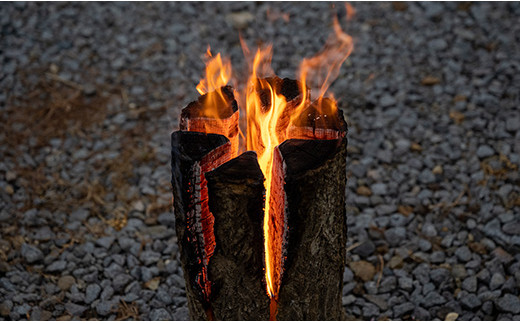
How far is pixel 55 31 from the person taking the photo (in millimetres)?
5023

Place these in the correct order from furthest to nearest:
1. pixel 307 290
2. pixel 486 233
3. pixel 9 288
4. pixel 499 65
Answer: pixel 499 65
pixel 486 233
pixel 9 288
pixel 307 290

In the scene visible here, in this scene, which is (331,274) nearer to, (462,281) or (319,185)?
(319,185)

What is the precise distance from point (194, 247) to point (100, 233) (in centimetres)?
146

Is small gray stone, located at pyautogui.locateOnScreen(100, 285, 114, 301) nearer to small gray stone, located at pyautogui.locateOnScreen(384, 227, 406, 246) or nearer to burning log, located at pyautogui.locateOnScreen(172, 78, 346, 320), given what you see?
burning log, located at pyautogui.locateOnScreen(172, 78, 346, 320)

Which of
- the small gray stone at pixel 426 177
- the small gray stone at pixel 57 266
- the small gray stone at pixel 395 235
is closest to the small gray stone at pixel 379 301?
the small gray stone at pixel 395 235

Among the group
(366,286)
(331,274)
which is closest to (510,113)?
(366,286)

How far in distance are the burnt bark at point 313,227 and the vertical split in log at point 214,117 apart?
278 mm

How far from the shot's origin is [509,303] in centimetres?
286

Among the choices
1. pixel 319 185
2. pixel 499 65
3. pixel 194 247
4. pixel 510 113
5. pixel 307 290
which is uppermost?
pixel 499 65

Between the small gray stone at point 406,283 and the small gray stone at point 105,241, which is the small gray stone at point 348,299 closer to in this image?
the small gray stone at point 406,283

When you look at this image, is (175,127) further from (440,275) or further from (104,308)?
(440,275)

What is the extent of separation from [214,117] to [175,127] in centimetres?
199

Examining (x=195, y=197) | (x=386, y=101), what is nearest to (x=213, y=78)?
(x=195, y=197)

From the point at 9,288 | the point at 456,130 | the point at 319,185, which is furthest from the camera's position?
the point at 456,130
